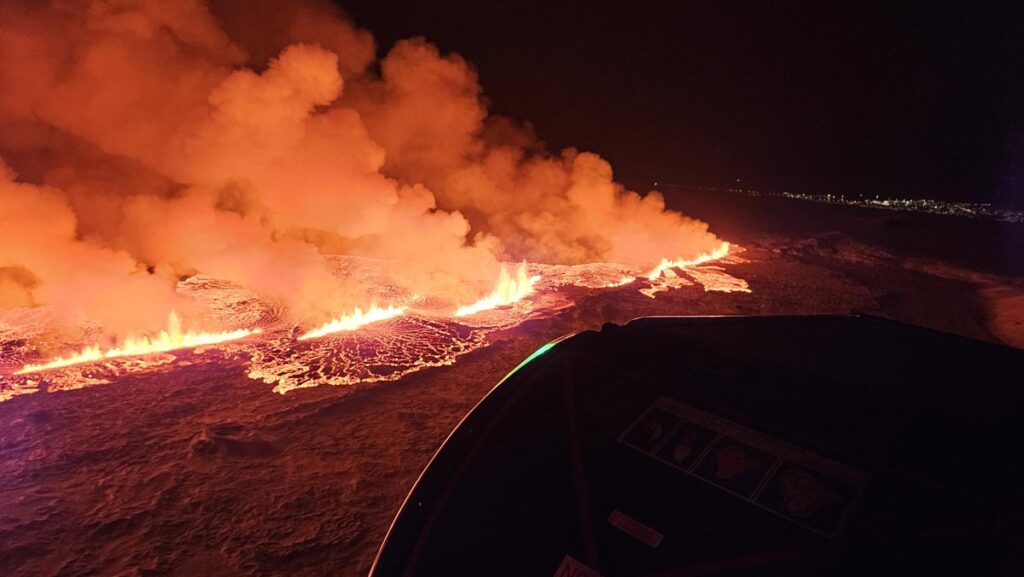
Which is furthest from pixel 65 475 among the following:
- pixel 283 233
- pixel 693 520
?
pixel 283 233

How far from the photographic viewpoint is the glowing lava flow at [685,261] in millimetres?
13320

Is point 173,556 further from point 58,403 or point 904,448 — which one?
point 904,448

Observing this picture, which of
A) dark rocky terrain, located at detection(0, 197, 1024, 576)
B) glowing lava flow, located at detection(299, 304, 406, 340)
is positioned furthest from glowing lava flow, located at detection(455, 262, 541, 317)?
glowing lava flow, located at detection(299, 304, 406, 340)

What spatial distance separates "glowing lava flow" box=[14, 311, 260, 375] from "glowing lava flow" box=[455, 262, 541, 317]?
3707 millimetres

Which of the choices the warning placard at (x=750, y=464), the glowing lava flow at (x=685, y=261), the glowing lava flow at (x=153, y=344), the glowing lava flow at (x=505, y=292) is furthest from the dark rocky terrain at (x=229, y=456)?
the glowing lava flow at (x=685, y=261)

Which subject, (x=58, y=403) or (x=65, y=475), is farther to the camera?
(x=58, y=403)

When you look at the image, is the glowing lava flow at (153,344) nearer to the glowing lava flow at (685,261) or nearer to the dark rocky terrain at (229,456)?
the dark rocky terrain at (229,456)

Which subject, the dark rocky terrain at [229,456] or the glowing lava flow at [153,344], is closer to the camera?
the dark rocky terrain at [229,456]

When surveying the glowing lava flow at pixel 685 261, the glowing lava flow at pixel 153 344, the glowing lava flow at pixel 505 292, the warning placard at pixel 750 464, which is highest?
the glowing lava flow at pixel 685 261

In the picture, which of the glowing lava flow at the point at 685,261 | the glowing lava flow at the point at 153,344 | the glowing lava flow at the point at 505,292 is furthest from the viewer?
the glowing lava flow at the point at 685,261

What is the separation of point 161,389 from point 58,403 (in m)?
0.90

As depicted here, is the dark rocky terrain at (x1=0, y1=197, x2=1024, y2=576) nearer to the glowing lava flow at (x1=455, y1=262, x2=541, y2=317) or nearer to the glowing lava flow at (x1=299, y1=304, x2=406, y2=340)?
the glowing lava flow at (x1=299, y1=304, x2=406, y2=340)

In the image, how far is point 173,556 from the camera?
3.34 metres

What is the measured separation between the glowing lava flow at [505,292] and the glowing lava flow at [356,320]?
47.5 inches
